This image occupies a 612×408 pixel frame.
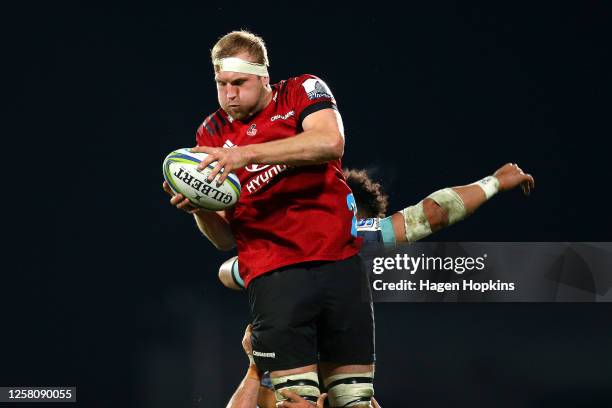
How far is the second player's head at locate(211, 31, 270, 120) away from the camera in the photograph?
6.89 feet

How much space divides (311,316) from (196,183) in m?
0.46

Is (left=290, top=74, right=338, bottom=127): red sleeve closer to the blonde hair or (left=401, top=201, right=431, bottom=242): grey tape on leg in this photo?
the blonde hair

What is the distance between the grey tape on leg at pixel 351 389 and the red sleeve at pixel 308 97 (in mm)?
653

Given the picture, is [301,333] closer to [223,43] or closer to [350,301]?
[350,301]

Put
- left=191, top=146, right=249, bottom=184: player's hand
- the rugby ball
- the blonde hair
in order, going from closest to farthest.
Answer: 1. left=191, top=146, right=249, bottom=184: player's hand
2. the rugby ball
3. the blonde hair

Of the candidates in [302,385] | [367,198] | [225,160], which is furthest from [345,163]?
[225,160]

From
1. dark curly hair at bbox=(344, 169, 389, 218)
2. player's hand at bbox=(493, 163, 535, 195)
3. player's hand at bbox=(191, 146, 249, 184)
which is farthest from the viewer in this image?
dark curly hair at bbox=(344, 169, 389, 218)

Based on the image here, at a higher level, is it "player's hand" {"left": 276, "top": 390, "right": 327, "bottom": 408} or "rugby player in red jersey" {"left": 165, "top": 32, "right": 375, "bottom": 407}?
"rugby player in red jersey" {"left": 165, "top": 32, "right": 375, "bottom": 407}

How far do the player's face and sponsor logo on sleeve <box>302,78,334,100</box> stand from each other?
0.38 ft

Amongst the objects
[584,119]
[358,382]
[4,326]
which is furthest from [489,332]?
[4,326]

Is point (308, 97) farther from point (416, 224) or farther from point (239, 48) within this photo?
point (416, 224)

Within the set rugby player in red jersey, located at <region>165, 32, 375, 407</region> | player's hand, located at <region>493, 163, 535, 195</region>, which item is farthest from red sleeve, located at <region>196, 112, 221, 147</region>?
player's hand, located at <region>493, 163, 535, 195</region>

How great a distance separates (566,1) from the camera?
13.9ft

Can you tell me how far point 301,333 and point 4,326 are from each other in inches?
95.7
